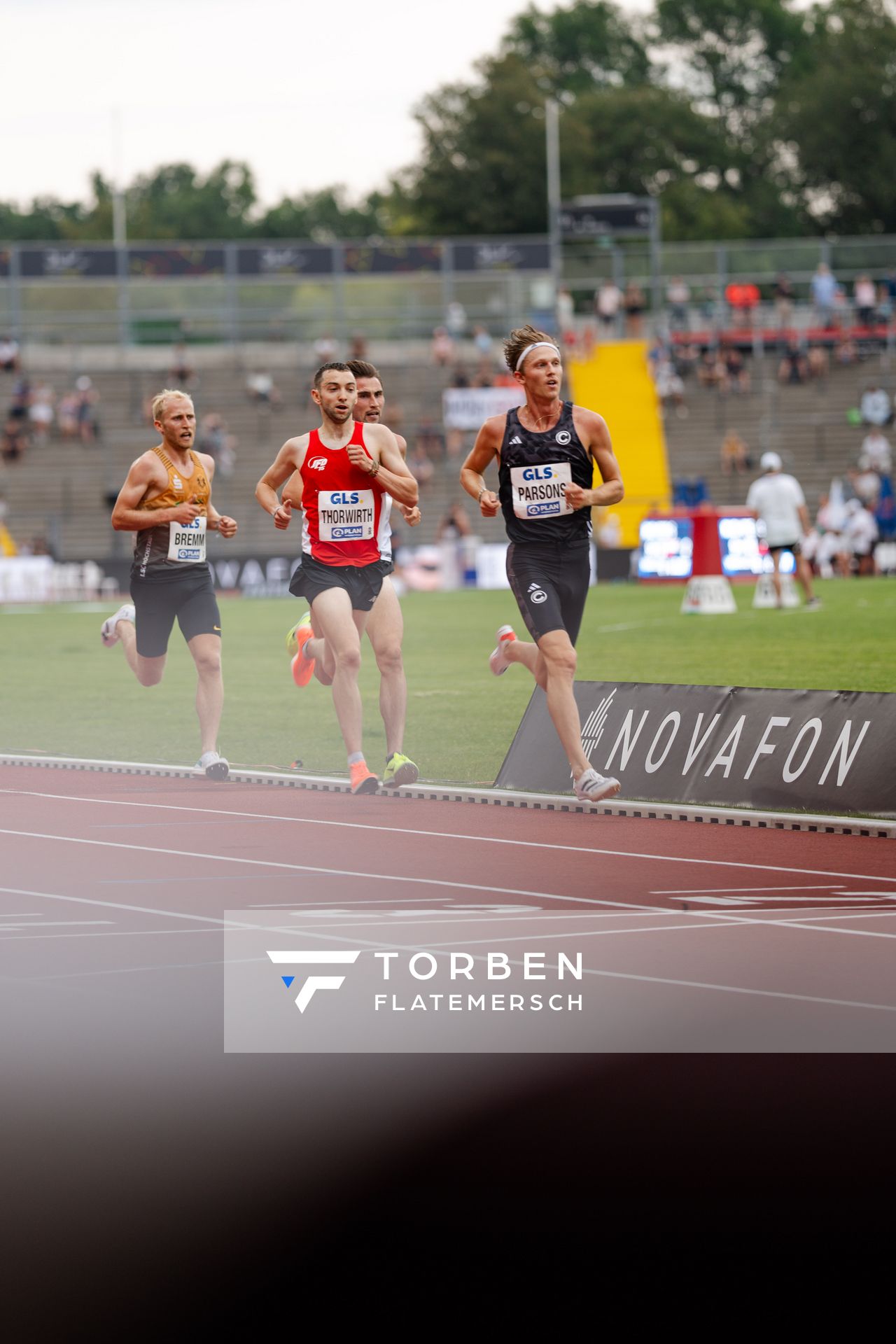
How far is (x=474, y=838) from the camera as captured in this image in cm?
1012

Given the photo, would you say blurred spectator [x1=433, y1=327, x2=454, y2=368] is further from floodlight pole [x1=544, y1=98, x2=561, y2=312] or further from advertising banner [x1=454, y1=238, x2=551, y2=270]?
advertising banner [x1=454, y1=238, x2=551, y2=270]

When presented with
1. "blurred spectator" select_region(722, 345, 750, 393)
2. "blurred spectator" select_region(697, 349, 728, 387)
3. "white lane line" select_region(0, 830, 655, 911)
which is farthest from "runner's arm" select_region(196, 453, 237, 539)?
"blurred spectator" select_region(722, 345, 750, 393)

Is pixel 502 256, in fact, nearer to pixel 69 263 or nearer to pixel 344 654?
pixel 69 263

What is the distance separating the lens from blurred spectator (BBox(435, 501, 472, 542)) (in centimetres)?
4197

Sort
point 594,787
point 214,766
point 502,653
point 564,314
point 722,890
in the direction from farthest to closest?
point 564,314
point 502,653
point 214,766
point 594,787
point 722,890

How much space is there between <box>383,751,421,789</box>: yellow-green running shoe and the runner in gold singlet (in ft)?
3.40

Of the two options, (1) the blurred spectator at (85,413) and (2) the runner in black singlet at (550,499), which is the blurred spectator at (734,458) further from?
(2) the runner in black singlet at (550,499)

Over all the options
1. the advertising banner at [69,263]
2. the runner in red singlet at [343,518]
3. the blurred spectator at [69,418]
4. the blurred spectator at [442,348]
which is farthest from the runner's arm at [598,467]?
the advertising banner at [69,263]

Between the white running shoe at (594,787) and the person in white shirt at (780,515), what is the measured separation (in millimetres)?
16138

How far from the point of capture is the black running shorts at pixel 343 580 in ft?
38.7

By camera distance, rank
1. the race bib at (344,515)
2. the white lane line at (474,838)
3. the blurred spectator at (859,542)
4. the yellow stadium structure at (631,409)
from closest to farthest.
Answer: the white lane line at (474,838) → the race bib at (344,515) → the blurred spectator at (859,542) → the yellow stadium structure at (631,409)

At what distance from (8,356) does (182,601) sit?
1579 inches

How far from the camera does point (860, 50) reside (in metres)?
84.2

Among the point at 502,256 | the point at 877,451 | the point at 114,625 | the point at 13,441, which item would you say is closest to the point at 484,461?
the point at 114,625
